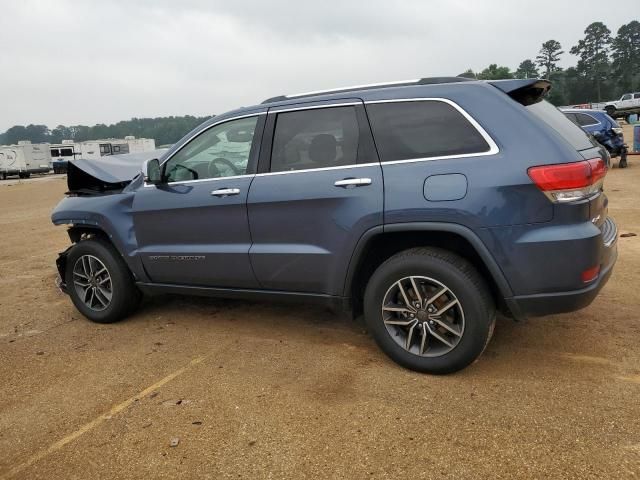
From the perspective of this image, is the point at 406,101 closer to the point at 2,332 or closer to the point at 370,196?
the point at 370,196

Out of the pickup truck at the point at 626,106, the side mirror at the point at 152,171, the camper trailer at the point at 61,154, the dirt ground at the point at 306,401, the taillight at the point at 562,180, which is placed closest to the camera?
the dirt ground at the point at 306,401

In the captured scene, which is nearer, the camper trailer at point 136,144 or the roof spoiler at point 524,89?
the roof spoiler at point 524,89

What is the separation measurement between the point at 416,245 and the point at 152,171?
2.19 m

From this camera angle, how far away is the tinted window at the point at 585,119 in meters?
13.6

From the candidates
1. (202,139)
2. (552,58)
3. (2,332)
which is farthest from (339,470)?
(552,58)

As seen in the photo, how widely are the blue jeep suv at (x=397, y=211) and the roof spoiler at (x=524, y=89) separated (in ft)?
0.04

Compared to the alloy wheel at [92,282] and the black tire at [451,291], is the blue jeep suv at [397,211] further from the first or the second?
the alloy wheel at [92,282]

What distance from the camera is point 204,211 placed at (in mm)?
4020

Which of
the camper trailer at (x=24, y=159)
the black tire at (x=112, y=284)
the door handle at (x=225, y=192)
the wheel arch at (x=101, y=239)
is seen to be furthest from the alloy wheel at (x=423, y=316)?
the camper trailer at (x=24, y=159)

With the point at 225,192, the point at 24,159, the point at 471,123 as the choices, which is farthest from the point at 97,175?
the point at 24,159

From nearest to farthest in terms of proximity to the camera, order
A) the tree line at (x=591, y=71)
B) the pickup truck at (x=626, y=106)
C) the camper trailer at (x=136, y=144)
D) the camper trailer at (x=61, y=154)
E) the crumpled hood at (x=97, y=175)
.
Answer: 1. the crumpled hood at (x=97, y=175)
2. the pickup truck at (x=626, y=106)
3. the camper trailer at (x=61, y=154)
4. the camper trailer at (x=136, y=144)
5. the tree line at (x=591, y=71)

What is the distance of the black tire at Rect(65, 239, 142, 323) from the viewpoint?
4.59 m

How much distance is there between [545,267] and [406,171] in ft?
3.21

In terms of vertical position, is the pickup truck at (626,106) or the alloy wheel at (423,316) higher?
the pickup truck at (626,106)
